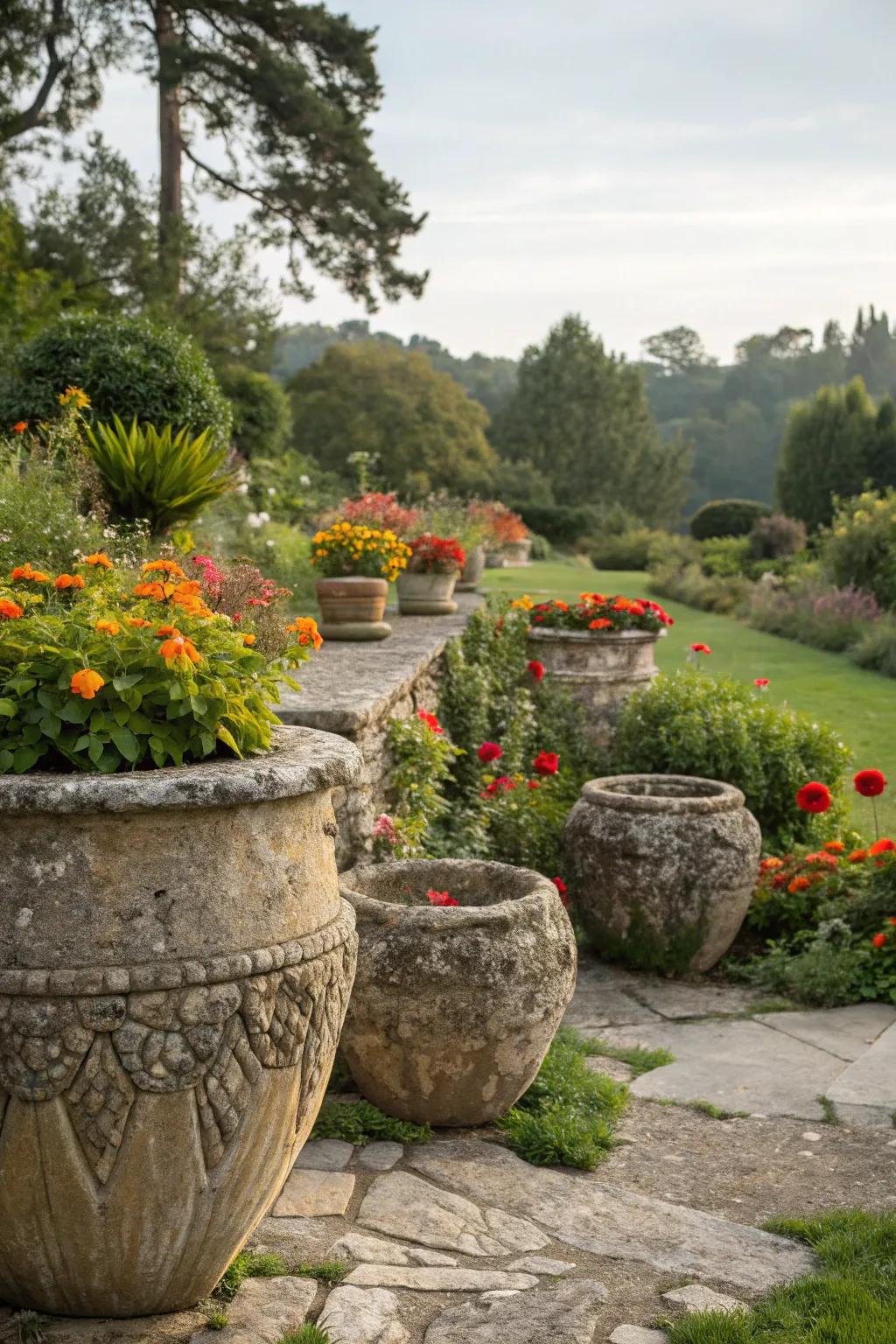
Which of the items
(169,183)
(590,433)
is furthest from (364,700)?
(590,433)

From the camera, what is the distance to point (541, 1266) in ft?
8.53

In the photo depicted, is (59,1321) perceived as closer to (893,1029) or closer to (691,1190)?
(691,1190)

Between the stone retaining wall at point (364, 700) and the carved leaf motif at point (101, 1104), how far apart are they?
37.4 inches

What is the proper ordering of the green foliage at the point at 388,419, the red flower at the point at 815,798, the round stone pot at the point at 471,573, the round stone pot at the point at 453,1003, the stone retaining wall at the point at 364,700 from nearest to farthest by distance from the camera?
the round stone pot at the point at 453,1003
the stone retaining wall at the point at 364,700
the red flower at the point at 815,798
the round stone pot at the point at 471,573
the green foliage at the point at 388,419

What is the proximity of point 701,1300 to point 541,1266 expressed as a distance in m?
0.34

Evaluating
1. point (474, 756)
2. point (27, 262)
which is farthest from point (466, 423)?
point (474, 756)

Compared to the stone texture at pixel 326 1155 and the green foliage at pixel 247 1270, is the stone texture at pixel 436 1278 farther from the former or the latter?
the stone texture at pixel 326 1155

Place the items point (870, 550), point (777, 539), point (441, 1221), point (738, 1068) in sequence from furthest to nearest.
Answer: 1. point (777, 539)
2. point (870, 550)
3. point (738, 1068)
4. point (441, 1221)

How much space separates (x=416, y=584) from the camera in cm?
883

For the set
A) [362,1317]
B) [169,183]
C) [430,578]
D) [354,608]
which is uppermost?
[169,183]

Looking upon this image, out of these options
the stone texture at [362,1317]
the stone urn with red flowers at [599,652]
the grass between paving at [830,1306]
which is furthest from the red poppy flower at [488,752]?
the stone texture at [362,1317]

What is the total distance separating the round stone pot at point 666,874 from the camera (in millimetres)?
5246

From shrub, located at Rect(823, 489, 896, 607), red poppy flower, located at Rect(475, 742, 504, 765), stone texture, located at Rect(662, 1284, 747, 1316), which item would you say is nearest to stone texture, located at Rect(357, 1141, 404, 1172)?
stone texture, located at Rect(662, 1284, 747, 1316)

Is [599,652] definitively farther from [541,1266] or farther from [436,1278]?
[436,1278]
